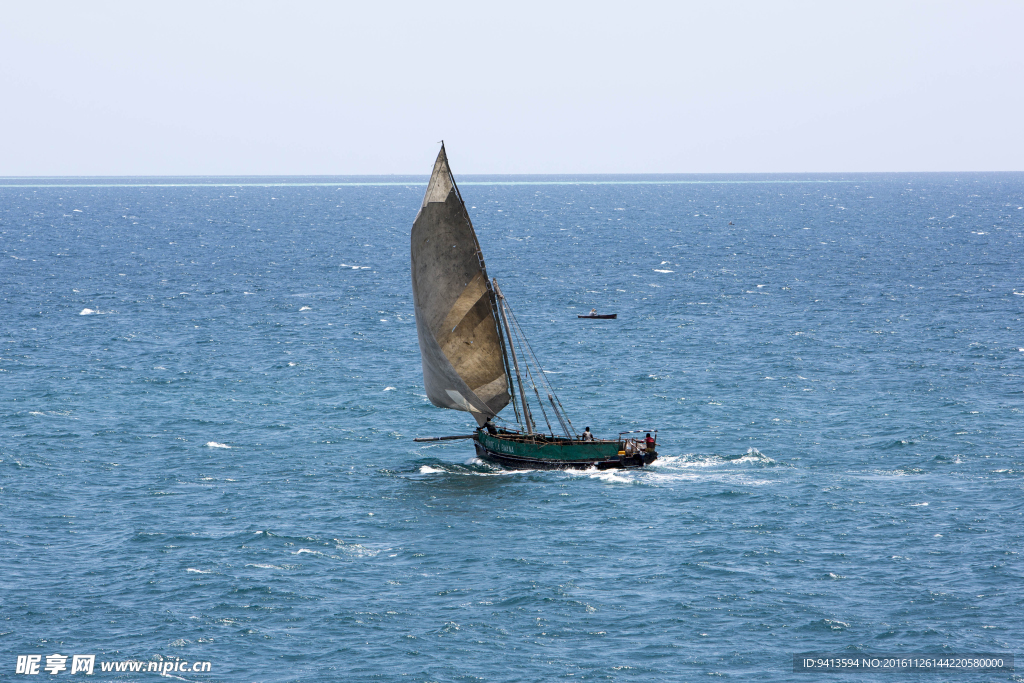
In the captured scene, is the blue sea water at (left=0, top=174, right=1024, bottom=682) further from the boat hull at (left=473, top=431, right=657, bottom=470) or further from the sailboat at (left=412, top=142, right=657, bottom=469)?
the sailboat at (left=412, top=142, right=657, bottom=469)

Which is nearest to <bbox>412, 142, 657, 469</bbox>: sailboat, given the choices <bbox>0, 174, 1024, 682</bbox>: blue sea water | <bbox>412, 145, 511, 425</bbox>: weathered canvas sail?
<bbox>412, 145, 511, 425</bbox>: weathered canvas sail

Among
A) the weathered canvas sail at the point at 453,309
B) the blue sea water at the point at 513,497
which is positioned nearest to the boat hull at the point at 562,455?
the blue sea water at the point at 513,497

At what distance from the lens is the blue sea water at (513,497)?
39.3m

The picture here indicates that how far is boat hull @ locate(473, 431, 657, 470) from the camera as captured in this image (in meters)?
59.9

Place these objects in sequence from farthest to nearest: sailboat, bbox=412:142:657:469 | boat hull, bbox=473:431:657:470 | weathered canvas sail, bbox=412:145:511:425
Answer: boat hull, bbox=473:431:657:470
sailboat, bbox=412:142:657:469
weathered canvas sail, bbox=412:145:511:425

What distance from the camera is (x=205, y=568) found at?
149 feet

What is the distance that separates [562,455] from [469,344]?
8630 millimetres

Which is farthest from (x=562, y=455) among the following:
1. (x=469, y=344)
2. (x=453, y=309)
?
(x=453, y=309)

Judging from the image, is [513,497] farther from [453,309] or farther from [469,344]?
[453,309]

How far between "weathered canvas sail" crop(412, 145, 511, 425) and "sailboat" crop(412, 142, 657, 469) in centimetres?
6

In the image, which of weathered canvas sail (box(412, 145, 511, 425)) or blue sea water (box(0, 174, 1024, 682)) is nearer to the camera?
blue sea water (box(0, 174, 1024, 682))

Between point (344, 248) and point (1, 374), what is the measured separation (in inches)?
3934

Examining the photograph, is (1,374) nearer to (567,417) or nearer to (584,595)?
(567,417)

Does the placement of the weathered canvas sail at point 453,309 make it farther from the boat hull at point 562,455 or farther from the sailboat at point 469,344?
the boat hull at point 562,455
